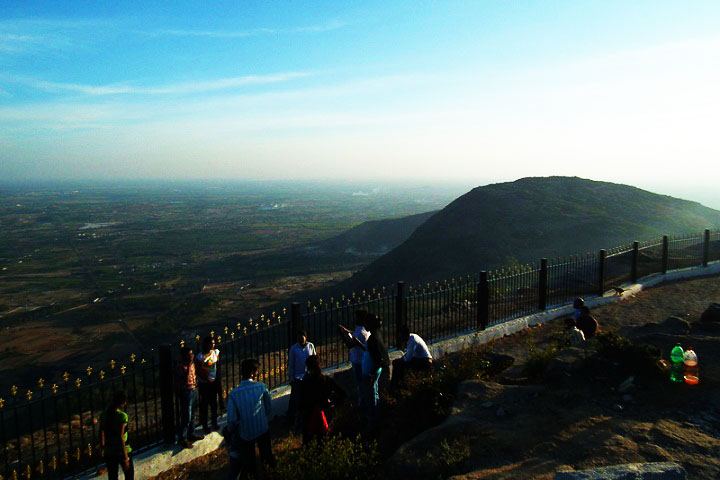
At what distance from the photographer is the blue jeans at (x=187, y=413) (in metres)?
6.96

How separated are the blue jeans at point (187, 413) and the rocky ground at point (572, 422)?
18.2 inches

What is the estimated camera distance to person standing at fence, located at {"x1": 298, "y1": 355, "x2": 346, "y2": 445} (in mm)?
5945

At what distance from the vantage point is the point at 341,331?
7258mm

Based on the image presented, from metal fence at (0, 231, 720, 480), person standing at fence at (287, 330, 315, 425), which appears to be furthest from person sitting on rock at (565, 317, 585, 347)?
person standing at fence at (287, 330, 315, 425)

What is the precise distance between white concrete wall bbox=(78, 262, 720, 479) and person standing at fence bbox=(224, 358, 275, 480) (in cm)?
187

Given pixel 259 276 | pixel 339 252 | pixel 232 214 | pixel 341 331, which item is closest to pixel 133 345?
pixel 259 276

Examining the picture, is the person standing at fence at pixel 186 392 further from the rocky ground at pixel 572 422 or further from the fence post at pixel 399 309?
the fence post at pixel 399 309

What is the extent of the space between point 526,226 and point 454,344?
32.2 metres

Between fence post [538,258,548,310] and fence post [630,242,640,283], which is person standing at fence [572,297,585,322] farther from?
fence post [630,242,640,283]

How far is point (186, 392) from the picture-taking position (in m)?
6.95

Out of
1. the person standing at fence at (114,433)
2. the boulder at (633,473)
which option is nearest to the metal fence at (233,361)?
the person standing at fence at (114,433)

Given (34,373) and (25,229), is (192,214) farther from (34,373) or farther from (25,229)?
(34,373)

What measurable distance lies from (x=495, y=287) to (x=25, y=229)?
446 feet

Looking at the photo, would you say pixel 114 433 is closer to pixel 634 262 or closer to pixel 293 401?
pixel 293 401
